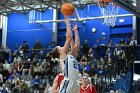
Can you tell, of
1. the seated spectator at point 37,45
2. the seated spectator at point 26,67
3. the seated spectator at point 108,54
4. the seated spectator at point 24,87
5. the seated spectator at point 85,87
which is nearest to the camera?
the seated spectator at point 85,87

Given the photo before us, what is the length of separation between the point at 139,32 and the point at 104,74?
685cm

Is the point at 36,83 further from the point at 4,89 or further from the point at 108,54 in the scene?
the point at 108,54

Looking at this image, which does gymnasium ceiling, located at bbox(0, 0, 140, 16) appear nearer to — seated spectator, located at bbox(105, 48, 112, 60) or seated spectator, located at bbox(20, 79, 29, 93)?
seated spectator, located at bbox(105, 48, 112, 60)

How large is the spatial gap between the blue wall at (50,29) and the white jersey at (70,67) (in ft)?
55.1

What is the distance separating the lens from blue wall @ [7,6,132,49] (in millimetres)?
23297

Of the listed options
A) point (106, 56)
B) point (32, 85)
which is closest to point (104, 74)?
point (106, 56)

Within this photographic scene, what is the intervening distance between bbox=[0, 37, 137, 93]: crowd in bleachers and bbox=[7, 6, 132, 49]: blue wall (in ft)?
3.17

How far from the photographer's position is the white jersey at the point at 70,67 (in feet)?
20.0

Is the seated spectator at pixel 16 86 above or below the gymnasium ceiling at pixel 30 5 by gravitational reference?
below

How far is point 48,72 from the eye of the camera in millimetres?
20016

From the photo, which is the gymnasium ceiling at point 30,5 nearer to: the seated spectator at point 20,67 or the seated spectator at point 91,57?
the seated spectator at point 91,57

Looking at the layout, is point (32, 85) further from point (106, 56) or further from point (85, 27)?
point (85, 27)

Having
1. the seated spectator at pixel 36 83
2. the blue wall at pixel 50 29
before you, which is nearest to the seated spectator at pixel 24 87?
the seated spectator at pixel 36 83

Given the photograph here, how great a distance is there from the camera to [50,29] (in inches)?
1013
